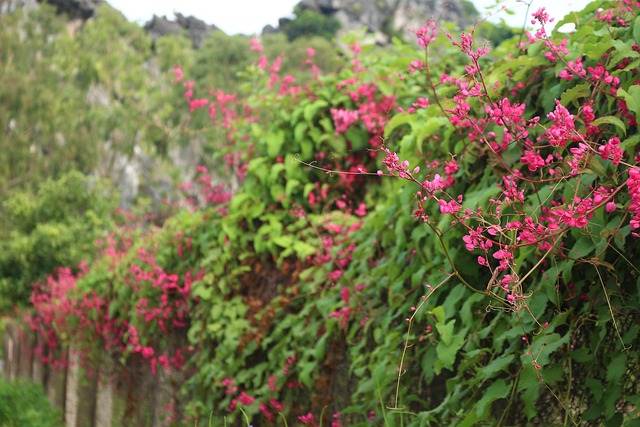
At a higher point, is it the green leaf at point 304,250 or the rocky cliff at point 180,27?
the rocky cliff at point 180,27

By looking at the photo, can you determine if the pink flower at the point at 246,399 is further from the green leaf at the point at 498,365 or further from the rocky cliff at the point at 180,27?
the rocky cliff at the point at 180,27

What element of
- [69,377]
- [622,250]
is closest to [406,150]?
[622,250]

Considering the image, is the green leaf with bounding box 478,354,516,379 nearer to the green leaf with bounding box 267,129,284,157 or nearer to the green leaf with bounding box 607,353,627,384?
the green leaf with bounding box 607,353,627,384

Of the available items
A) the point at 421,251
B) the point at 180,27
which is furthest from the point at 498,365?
the point at 180,27

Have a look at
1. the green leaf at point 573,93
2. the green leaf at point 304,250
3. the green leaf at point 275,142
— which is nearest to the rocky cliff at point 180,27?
the green leaf at point 275,142

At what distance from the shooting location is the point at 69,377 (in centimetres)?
1185

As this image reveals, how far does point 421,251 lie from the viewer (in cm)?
346

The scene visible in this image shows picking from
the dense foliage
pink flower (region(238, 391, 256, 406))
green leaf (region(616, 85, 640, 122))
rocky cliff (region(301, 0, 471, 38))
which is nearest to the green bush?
the dense foliage

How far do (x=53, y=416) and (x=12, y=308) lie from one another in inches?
373

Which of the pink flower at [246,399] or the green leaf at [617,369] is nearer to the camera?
the green leaf at [617,369]

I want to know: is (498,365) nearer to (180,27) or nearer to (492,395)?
(492,395)

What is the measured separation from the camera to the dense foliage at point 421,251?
2.34 m

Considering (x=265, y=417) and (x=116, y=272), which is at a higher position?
(x=116, y=272)

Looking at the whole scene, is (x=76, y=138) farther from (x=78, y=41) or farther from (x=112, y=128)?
(x=78, y=41)
